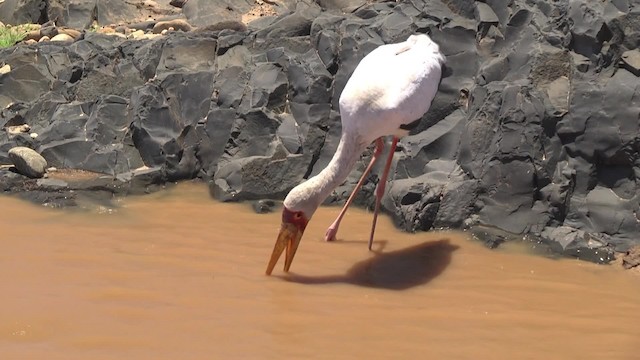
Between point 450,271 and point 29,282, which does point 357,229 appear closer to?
point 450,271

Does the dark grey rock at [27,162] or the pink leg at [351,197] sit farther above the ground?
the dark grey rock at [27,162]

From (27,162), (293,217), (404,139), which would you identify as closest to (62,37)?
(27,162)

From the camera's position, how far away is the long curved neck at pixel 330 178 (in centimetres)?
634

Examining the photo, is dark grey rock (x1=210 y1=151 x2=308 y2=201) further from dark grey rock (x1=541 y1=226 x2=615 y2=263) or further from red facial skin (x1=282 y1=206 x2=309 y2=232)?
dark grey rock (x1=541 y1=226 x2=615 y2=263)

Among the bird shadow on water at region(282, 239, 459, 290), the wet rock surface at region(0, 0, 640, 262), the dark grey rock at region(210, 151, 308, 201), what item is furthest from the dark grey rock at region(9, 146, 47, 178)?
the bird shadow on water at region(282, 239, 459, 290)

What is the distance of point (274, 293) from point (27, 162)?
141 inches

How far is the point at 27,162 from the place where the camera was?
842cm

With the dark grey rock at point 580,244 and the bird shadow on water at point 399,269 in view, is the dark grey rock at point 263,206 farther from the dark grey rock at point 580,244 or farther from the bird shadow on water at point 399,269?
the dark grey rock at point 580,244

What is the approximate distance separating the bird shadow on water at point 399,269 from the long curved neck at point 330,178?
53 cm

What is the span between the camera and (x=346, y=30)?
9109 millimetres

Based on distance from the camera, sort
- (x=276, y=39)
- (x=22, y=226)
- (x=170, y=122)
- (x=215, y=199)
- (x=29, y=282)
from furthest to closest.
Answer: (x=276, y=39)
(x=170, y=122)
(x=215, y=199)
(x=22, y=226)
(x=29, y=282)

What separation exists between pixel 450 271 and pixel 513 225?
96cm

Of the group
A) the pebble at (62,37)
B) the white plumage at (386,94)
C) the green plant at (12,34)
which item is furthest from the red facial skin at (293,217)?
the green plant at (12,34)

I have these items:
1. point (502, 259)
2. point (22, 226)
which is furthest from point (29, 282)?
point (502, 259)
